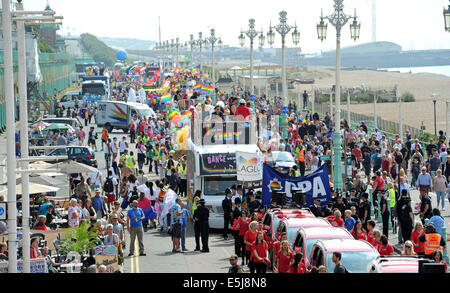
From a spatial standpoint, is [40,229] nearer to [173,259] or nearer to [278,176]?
[173,259]

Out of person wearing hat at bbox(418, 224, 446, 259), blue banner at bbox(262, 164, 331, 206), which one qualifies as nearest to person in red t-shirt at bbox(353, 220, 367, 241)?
person wearing hat at bbox(418, 224, 446, 259)

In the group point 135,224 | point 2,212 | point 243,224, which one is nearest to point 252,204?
point 243,224

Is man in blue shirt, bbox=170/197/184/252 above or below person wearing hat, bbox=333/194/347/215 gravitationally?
below

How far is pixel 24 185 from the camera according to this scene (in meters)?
14.7

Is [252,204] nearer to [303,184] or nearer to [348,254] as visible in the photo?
[303,184]

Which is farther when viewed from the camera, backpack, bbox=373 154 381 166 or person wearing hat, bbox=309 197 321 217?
backpack, bbox=373 154 381 166

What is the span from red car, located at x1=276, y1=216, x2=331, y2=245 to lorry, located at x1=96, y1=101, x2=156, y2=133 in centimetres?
3597

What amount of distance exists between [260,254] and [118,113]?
127 ft

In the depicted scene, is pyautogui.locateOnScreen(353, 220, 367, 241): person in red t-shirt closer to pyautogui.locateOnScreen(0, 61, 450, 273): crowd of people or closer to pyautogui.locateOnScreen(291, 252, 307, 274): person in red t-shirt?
pyautogui.locateOnScreen(0, 61, 450, 273): crowd of people

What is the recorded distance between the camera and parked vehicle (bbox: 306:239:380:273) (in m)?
15.3

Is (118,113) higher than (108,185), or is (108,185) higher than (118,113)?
(118,113)

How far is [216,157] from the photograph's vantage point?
25859 mm

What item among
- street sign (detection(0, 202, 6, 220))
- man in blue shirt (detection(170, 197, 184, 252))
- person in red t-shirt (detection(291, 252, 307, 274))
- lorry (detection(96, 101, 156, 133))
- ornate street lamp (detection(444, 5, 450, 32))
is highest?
ornate street lamp (detection(444, 5, 450, 32))
